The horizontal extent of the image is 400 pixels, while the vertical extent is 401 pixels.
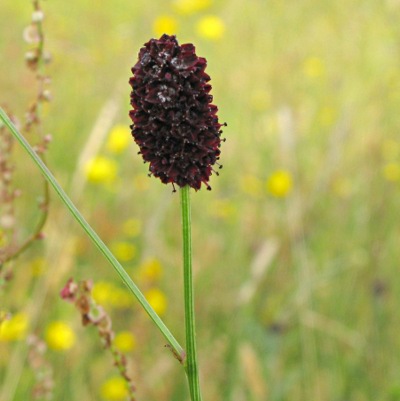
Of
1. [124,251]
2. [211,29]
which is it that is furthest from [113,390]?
[211,29]

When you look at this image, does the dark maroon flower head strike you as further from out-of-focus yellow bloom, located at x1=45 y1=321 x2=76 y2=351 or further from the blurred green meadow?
out-of-focus yellow bloom, located at x1=45 y1=321 x2=76 y2=351

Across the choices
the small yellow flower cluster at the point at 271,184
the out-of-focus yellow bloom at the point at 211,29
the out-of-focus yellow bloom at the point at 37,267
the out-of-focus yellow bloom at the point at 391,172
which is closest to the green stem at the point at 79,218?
the out-of-focus yellow bloom at the point at 37,267

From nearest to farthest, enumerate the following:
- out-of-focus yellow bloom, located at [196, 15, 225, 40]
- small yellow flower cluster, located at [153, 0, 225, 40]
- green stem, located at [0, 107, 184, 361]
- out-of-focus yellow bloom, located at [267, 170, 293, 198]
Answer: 1. green stem, located at [0, 107, 184, 361]
2. out-of-focus yellow bloom, located at [267, 170, 293, 198]
3. small yellow flower cluster, located at [153, 0, 225, 40]
4. out-of-focus yellow bloom, located at [196, 15, 225, 40]

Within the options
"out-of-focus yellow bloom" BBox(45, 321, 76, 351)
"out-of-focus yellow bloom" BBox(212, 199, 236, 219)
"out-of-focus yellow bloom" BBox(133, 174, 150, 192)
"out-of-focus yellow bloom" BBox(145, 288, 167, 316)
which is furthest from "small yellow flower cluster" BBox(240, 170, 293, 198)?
"out-of-focus yellow bloom" BBox(45, 321, 76, 351)

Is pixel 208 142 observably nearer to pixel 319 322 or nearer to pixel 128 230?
pixel 319 322

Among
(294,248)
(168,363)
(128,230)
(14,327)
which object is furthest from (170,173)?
(128,230)

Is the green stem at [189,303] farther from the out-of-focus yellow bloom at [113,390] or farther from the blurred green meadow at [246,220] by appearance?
the out-of-focus yellow bloom at [113,390]
